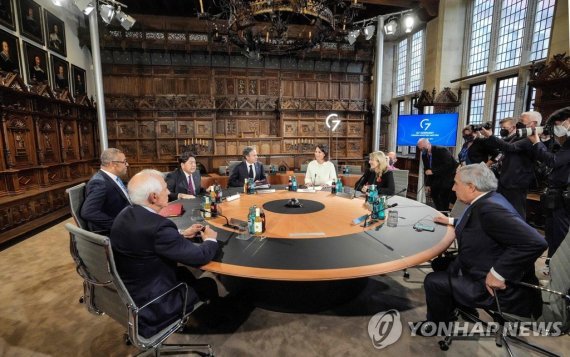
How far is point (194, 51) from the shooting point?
333 inches

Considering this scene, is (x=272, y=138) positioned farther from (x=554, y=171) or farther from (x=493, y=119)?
(x=554, y=171)

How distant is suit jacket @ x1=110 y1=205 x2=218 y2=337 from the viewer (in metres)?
1.54

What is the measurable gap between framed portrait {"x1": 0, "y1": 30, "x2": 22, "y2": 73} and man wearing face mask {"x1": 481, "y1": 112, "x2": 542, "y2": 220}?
8058mm

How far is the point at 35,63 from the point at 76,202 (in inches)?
210

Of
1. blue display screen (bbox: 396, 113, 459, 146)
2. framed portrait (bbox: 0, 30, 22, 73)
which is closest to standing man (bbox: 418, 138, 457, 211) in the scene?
blue display screen (bbox: 396, 113, 459, 146)

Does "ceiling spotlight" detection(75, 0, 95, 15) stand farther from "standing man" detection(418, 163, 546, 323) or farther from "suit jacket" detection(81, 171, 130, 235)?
"standing man" detection(418, 163, 546, 323)

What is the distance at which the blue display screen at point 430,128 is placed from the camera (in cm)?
665

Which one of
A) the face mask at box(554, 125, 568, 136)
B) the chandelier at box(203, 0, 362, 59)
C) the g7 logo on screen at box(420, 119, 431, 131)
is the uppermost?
the chandelier at box(203, 0, 362, 59)

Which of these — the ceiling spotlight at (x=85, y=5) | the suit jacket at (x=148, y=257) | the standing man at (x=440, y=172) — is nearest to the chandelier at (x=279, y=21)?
the suit jacket at (x=148, y=257)

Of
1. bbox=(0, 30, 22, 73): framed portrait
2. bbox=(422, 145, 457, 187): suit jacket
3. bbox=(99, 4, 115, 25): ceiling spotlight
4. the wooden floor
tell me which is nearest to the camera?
the wooden floor

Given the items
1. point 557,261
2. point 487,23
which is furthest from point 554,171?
point 487,23

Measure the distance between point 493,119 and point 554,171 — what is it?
4.01 meters

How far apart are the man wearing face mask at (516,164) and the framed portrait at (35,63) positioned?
8.40 m

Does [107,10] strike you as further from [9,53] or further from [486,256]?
[486,256]
